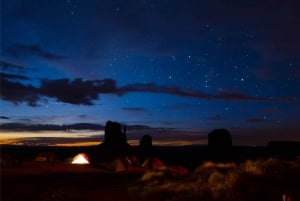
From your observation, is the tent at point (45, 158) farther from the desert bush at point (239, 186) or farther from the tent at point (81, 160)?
the desert bush at point (239, 186)

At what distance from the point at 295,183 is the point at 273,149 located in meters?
46.1

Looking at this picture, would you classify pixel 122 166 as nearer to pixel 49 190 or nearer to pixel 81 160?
pixel 81 160

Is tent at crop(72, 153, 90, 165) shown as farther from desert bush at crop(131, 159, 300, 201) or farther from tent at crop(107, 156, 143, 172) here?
desert bush at crop(131, 159, 300, 201)

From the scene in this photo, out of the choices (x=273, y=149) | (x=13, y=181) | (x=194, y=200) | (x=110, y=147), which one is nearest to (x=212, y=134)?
(x=273, y=149)

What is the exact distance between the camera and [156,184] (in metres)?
23.2

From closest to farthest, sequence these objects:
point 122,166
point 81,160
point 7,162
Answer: point 7,162
point 122,166
point 81,160

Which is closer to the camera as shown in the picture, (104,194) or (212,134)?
(104,194)

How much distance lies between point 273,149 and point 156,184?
145ft

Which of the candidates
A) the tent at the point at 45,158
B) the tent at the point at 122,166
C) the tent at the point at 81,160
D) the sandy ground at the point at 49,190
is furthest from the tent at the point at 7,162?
the tent at the point at 81,160

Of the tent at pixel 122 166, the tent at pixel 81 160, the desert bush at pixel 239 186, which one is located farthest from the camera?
the tent at pixel 81 160

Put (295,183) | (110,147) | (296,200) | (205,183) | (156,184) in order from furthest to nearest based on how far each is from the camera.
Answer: (110,147), (156,184), (205,183), (295,183), (296,200)

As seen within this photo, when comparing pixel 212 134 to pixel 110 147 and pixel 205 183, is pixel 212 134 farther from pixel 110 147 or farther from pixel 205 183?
pixel 205 183

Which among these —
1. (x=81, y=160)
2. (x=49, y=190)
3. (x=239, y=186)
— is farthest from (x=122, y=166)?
(x=239, y=186)

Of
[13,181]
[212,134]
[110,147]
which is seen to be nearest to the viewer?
[13,181]
